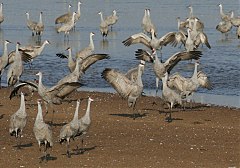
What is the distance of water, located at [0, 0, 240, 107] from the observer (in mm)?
22922

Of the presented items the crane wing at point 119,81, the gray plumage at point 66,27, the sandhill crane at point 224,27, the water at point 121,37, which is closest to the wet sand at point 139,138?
the crane wing at point 119,81

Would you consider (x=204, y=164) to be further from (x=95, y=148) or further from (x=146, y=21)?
(x=146, y=21)

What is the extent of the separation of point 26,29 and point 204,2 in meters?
13.8

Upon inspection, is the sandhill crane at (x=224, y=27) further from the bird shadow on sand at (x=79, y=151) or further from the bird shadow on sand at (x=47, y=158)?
the bird shadow on sand at (x=47, y=158)

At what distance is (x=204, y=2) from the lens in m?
46.0

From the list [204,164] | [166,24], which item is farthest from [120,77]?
[166,24]

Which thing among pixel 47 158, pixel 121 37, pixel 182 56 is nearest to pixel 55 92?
pixel 47 158

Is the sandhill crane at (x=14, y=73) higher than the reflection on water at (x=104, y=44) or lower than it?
lower

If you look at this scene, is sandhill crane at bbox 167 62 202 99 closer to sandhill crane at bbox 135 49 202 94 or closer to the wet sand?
the wet sand

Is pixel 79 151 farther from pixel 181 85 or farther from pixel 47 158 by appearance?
pixel 181 85

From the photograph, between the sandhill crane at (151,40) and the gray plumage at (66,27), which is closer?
the sandhill crane at (151,40)

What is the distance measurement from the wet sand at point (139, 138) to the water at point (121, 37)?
289 cm

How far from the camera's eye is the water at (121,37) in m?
22.9

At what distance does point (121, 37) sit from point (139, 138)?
19.0 meters
